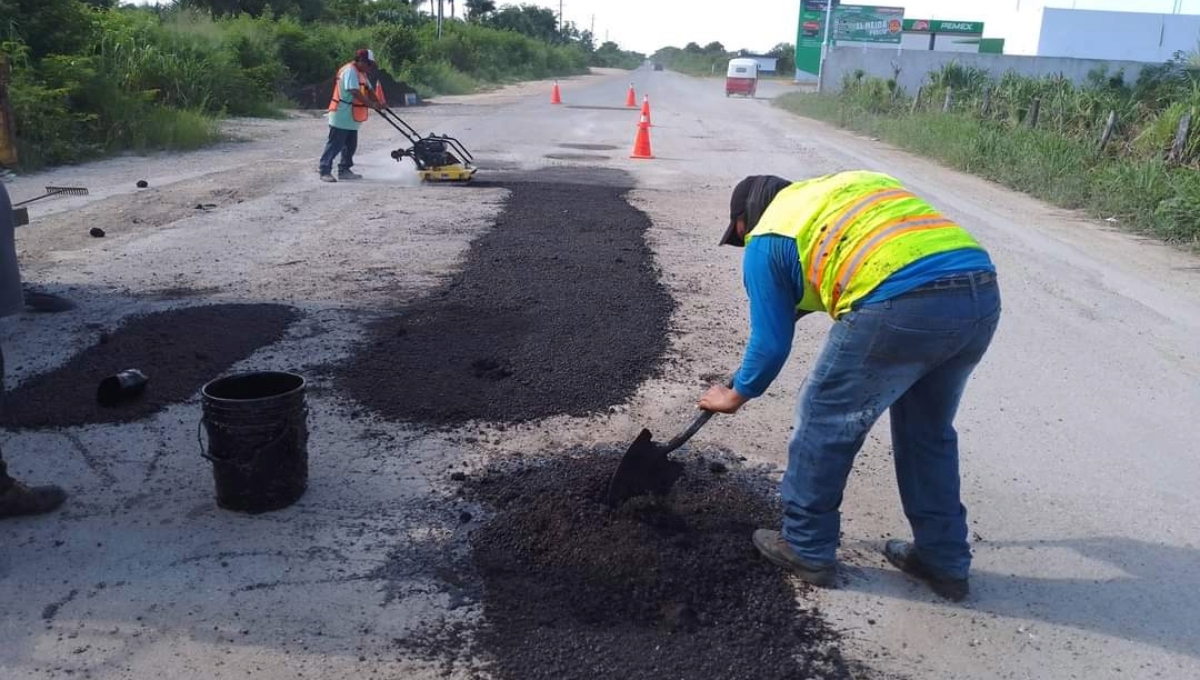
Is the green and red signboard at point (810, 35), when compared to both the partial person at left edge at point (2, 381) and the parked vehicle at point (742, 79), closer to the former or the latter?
the parked vehicle at point (742, 79)

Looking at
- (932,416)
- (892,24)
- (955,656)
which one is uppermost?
(892,24)

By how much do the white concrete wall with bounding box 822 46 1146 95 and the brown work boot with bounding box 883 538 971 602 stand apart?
3748cm

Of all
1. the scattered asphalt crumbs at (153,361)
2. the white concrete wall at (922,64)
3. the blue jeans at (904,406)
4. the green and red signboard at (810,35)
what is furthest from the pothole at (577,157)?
the green and red signboard at (810,35)

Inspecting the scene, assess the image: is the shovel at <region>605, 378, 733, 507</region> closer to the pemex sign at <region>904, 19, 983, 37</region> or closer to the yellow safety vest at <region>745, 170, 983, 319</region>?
the yellow safety vest at <region>745, 170, 983, 319</region>

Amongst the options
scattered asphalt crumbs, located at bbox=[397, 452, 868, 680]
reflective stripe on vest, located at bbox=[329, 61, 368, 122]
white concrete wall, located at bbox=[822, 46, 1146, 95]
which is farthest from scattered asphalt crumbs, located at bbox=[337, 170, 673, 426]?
white concrete wall, located at bbox=[822, 46, 1146, 95]

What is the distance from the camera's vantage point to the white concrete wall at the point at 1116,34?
174 feet

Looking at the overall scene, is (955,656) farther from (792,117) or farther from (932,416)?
(792,117)

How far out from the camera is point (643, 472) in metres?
3.96

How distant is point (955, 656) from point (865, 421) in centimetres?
83

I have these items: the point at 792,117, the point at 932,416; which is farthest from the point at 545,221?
the point at 792,117

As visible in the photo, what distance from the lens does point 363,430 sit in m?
4.80

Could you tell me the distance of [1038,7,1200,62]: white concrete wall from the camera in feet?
174

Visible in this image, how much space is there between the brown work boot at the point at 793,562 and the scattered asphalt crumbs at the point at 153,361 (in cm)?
317

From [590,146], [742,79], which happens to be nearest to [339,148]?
[590,146]
